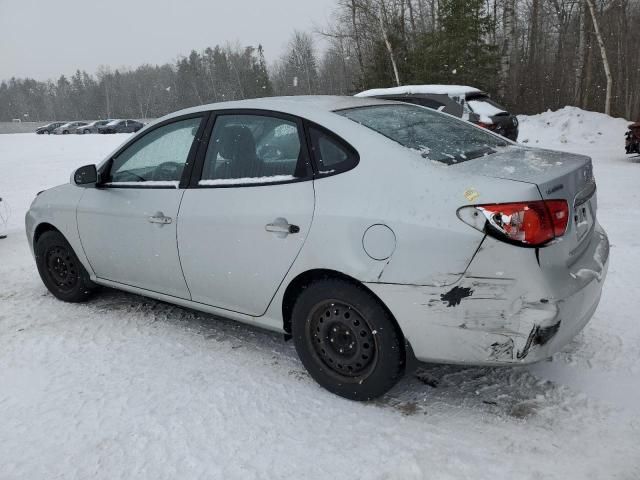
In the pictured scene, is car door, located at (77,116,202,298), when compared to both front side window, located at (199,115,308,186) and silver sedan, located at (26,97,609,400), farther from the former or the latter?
front side window, located at (199,115,308,186)

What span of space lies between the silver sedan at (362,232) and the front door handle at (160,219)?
0.02 meters

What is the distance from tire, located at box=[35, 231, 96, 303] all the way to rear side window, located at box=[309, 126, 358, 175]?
2.50 meters

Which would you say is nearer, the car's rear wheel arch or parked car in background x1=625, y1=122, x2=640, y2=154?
the car's rear wheel arch

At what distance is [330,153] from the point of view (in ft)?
9.23

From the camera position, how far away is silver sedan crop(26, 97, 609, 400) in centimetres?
233

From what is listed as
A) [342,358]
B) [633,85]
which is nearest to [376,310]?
[342,358]

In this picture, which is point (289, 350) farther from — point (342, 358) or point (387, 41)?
point (387, 41)

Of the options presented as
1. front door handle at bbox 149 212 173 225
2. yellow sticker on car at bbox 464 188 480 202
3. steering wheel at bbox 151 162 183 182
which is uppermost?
steering wheel at bbox 151 162 183 182

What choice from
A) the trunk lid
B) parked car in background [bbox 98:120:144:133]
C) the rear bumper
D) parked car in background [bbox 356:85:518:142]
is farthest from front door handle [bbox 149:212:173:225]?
parked car in background [bbox 98:120:144:133]

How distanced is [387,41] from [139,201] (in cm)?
2600

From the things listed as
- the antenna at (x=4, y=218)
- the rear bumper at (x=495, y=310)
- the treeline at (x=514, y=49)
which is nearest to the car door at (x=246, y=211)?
the rear bumper at (x=495, y=310)

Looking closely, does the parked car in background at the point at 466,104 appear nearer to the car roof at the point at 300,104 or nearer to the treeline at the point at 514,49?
the car roof at the point at 300,104

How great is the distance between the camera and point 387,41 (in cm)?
2717

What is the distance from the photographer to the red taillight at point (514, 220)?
226cm
